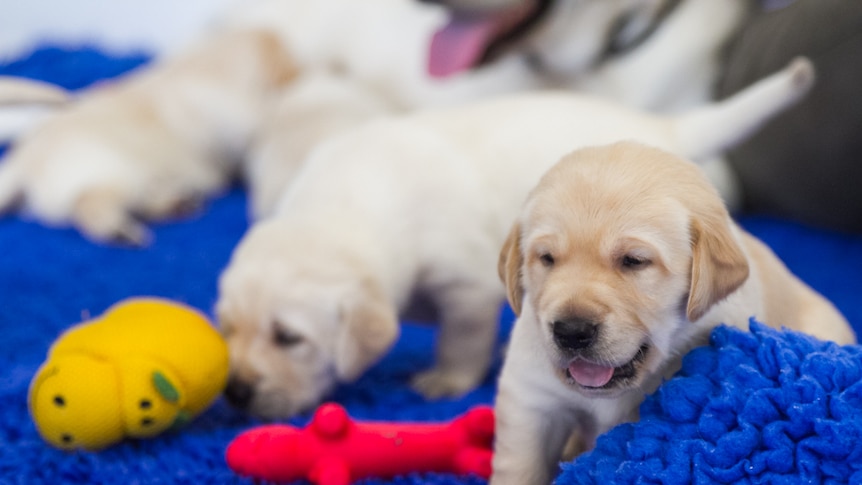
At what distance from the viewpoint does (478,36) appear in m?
3.06

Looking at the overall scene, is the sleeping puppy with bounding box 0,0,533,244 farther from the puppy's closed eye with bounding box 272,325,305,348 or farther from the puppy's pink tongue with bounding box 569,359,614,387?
the puppy's pink tongue with bounding box 569,359,614,387

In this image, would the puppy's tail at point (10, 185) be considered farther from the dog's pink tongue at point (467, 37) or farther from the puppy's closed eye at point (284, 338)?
the puppy's closed eye at point (284, 338)

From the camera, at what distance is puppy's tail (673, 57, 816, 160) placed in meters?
2.18

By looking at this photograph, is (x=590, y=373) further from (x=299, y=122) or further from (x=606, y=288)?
(x=299, y=122)

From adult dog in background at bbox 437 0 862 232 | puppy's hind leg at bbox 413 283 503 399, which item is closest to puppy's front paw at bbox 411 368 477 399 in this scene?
puppy's hind leg at bbox 413 283 503 399

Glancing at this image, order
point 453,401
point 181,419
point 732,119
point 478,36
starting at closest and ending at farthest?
1. point 181,419
2. point 453,401
3. point 732,119
4. point 478,36

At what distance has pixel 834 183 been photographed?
2678 mm

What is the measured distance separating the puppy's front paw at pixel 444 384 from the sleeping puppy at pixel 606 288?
680 mm

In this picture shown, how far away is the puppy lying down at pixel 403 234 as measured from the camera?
1870mm

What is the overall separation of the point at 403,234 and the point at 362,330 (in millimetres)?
312

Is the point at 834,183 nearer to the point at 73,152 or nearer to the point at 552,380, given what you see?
the point at 552,380

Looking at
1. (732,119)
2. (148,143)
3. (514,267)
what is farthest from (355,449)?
(148,143)

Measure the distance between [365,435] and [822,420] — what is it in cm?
74

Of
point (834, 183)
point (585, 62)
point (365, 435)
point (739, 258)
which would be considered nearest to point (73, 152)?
point (585, 62)
